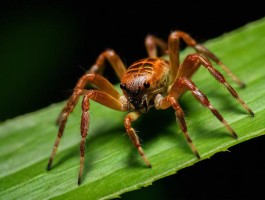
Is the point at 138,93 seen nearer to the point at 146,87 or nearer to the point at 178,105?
the point at 146,87

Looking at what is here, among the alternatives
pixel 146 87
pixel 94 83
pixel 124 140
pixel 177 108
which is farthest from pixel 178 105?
pixel 94 83

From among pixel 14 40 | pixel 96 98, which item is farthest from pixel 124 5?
pixel 96 98

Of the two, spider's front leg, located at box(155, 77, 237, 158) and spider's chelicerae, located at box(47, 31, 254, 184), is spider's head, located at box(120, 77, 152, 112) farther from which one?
spider's front leg, located at box(155, 77, 237, 158)

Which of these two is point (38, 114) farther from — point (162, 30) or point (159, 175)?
point (162, 30)

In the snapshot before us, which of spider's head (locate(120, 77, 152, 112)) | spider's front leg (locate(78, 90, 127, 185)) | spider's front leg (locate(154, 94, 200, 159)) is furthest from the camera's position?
spider's head (locate(120, 77, 152, 112))

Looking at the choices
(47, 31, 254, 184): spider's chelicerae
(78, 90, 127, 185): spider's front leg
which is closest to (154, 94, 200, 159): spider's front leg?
(47, 31, 254, 184): spider's chelicerae

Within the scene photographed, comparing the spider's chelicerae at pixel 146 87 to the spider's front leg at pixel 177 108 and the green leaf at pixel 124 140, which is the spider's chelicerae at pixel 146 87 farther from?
the green leaf at pixel 124 140

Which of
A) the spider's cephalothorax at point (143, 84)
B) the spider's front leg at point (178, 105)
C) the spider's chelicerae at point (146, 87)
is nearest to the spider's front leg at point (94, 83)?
the spider's chelicerae at point (146, 87)
